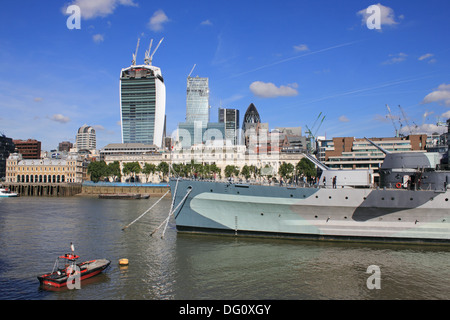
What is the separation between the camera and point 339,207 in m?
26.0

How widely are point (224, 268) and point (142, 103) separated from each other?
17134 cm

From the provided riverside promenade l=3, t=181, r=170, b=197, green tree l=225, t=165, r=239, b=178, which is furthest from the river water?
green tree l=225, t=165, r=239, b=178

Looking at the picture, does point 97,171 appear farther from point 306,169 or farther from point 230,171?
point 306,169

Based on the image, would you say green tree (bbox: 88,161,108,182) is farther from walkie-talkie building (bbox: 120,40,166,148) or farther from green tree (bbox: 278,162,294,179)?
walkie-talkie building (bbox: 120,40,166,148)

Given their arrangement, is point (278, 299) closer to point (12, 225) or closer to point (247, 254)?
point (247, 254)

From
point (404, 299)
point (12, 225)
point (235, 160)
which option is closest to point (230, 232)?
point (404, 299)

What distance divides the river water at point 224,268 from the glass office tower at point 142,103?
156 meters

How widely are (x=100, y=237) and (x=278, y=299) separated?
63.9 feet

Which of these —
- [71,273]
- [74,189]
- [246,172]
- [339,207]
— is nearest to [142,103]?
[74,189]

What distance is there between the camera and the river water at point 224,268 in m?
16.7

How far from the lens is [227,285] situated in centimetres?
1770

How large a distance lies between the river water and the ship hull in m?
0.94
